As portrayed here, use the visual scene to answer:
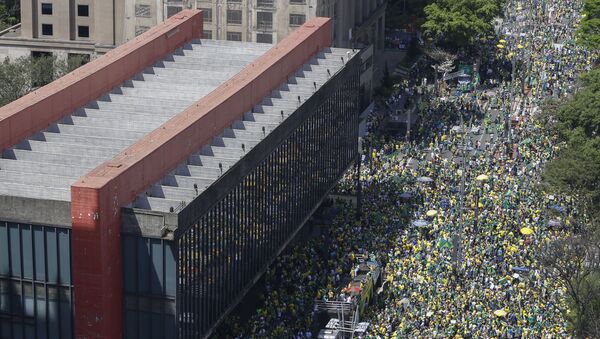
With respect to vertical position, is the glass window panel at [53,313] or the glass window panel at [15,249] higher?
the glass window panel at [15,249]

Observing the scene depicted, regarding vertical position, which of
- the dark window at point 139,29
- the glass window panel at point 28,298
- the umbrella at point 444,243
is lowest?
the umbrella at point 444,243

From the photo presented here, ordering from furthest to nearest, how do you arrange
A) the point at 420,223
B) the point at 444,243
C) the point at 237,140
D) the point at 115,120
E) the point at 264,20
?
the point at 264,20
the point at 420,223
the point at 444,243
the point at 115,120
the point at 237,140

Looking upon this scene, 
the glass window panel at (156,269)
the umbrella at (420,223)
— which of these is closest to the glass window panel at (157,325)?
the glass window panel at (156,269)

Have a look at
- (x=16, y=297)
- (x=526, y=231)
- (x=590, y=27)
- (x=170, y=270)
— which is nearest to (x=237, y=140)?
(x=170, y=270)

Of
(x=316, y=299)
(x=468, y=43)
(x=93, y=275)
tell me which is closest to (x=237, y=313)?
(x=316, y=299)

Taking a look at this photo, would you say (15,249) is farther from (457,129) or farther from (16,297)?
(457,129)

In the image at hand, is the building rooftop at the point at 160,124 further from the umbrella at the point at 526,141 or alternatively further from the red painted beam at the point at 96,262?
the umbrella at the point at 526,141
